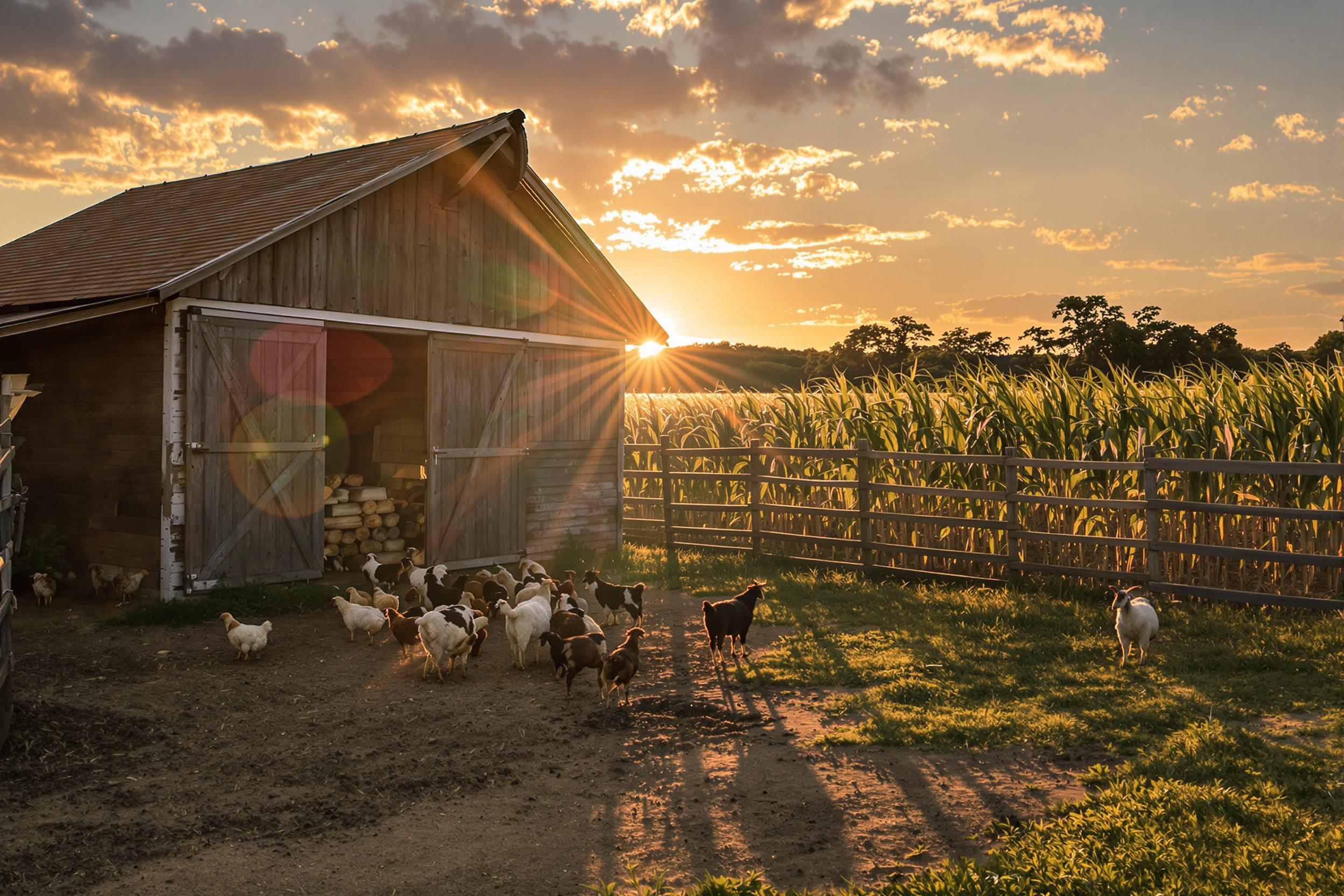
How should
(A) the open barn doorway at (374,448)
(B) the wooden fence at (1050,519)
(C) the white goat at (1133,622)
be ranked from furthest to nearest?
(A) the open barn doorway at (374,448)
(B) the wooden fence at (1050,519)
(C) the white goat at (1133,622)

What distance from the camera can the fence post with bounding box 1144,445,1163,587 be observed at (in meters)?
10.1

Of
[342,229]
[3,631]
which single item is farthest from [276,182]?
[3,631]

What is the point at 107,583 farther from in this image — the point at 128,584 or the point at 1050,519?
the point at 1050,519

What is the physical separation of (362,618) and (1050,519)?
7.85 metres

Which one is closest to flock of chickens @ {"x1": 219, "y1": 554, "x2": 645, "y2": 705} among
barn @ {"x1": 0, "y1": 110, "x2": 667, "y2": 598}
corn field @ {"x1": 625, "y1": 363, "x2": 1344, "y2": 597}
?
barn @ {"x1": 0, "y1": 110, "x2": 667, "y2": 598}

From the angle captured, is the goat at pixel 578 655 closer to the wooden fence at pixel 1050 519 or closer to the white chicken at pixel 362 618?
the white chicken at pixel 362 618

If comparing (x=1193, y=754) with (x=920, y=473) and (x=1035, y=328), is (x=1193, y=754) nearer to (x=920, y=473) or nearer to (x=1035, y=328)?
(x=920, y=473)

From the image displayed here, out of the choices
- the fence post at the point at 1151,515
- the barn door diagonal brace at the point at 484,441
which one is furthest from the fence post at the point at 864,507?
the barn door diagonal brace at the point at 484,441

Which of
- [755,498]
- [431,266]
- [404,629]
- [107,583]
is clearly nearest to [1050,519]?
[755,498]

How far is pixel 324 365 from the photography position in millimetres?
11727

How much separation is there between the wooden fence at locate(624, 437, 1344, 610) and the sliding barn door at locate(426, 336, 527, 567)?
8.99 ft

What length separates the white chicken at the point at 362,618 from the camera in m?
9.45

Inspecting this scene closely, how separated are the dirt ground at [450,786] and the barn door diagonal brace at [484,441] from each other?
4.65 m

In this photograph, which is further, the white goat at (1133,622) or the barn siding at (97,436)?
the barn siding at (97,436)
